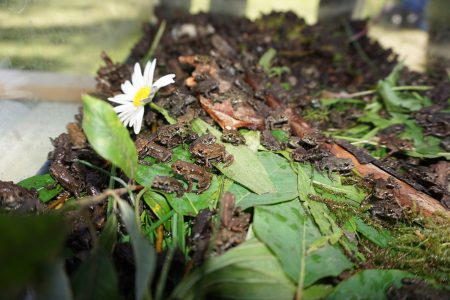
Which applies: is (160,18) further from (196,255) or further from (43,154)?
(196,255)

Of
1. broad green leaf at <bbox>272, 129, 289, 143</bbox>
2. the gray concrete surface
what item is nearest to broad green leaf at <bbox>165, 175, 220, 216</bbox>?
broad green leaf at <bbox>272, 129, 289, 143</bbox>

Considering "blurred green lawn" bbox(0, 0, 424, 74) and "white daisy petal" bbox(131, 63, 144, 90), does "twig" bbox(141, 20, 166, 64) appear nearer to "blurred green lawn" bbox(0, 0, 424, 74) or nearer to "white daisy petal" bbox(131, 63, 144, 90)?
"blurred green lawn" bbox(0, 0, 424, 74)

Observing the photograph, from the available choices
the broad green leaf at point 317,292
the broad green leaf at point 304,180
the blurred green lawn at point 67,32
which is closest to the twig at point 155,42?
the blurred green lawn at point 67,32

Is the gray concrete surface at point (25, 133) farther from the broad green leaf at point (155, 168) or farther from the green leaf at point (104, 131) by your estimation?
the green leaf at point (104, 131)

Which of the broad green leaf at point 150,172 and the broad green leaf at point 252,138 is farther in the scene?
the broad green leaf at point 252,138

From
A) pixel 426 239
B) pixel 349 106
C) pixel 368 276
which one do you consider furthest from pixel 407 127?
pixel 368 276

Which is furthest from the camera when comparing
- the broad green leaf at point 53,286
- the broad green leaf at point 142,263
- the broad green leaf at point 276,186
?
the broad green leaf at point 276,186
